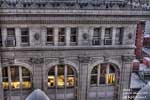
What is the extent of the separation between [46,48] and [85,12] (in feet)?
17.2

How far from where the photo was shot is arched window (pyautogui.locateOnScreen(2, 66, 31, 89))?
2540cm

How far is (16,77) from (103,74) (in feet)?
30.1

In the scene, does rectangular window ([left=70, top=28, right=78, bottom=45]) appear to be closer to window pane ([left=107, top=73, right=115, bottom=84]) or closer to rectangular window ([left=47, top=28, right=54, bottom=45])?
rectangular window ([left=47, top=28, right=54, bottom=45])

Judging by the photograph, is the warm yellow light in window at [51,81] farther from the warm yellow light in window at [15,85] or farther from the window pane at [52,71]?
the warm yellow light in window at [15,85]

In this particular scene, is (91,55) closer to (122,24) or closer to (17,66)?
(122,24)

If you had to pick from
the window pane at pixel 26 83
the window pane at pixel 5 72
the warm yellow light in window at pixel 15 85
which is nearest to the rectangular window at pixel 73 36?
the window pane at pixel 26 83

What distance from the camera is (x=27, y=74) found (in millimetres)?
25859

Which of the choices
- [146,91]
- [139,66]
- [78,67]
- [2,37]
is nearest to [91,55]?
[78,67]

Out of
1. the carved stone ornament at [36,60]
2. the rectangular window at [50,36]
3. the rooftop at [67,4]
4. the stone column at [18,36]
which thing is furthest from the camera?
the carved stone ornament at [36,60]

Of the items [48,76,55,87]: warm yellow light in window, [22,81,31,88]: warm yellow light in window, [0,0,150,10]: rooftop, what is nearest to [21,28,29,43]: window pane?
[0,0,150,10]: rooftop

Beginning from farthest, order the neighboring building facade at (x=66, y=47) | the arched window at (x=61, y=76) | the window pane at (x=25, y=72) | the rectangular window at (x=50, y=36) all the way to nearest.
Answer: the arched window at (x=61, y=76) < the window pane at (x=25, y=72) < the rectangular window at (x=50, y=36) < the neighboring building facade at (x=66, y=47)

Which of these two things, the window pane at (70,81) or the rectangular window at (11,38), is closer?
the rectangular window at (11,38)

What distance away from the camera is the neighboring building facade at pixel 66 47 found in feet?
78.8

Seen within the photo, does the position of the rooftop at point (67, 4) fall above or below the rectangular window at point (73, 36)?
above
